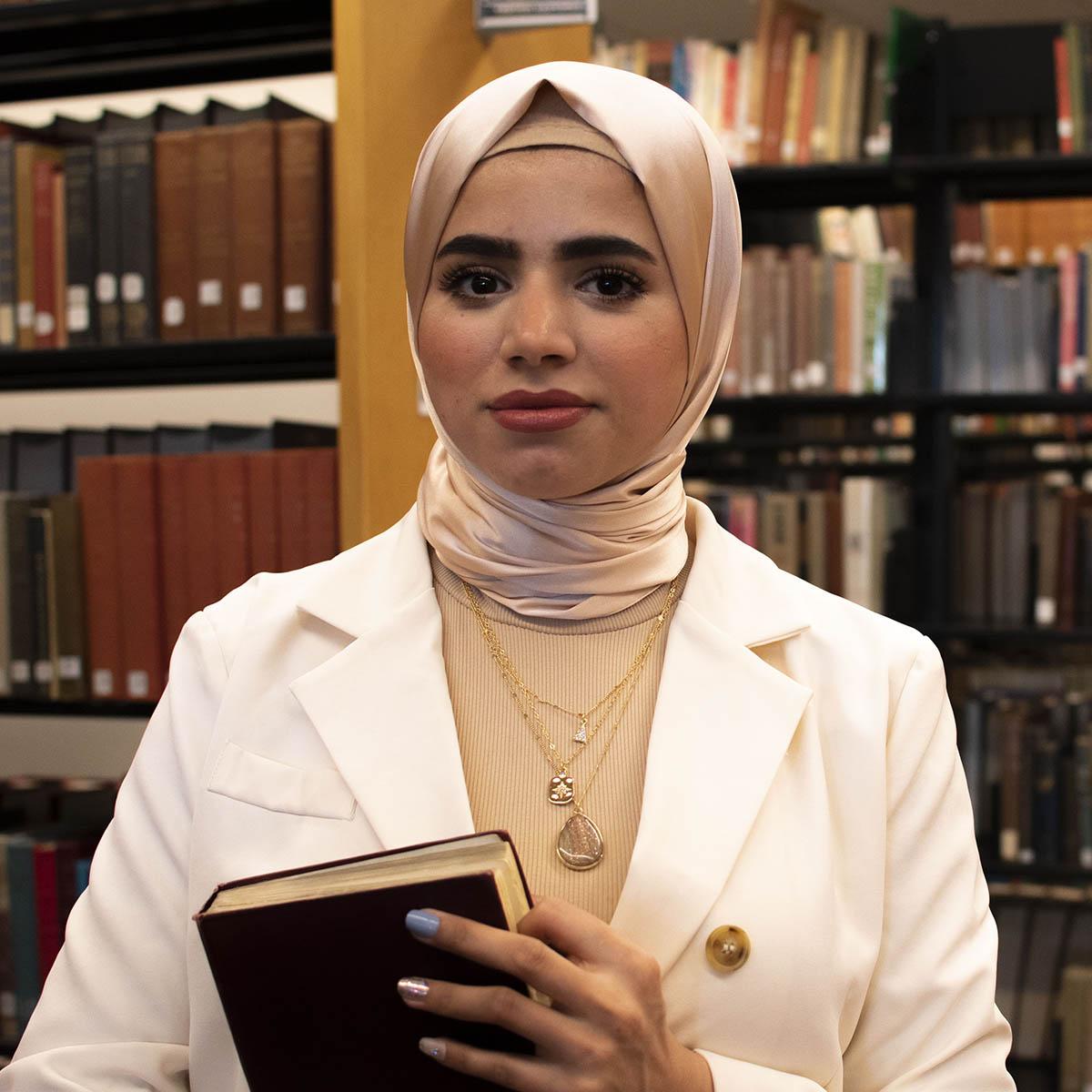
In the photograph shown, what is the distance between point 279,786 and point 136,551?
125cm

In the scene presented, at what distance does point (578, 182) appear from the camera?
3.59 ft

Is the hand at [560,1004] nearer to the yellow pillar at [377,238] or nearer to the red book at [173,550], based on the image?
the yellow pillar at [377,238]

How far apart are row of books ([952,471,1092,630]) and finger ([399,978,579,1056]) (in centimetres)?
259

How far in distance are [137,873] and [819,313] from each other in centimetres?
253

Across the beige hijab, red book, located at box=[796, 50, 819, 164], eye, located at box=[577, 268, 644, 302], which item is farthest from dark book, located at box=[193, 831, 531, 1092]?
red book, located at box=[796, 50, 819, 164]

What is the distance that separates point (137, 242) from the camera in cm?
228

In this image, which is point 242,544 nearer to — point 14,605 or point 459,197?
point 14,605

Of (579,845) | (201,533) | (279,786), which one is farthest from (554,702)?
(201,533)

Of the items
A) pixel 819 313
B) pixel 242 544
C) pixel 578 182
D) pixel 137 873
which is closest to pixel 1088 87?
pixel 819 313

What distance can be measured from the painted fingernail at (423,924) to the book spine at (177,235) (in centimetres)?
157

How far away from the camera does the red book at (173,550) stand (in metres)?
2.25

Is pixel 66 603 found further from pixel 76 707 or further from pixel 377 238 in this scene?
pixel 377 238

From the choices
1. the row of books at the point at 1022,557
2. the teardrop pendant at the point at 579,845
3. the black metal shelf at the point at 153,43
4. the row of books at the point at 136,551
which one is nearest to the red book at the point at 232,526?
the row of books at the point at 136,551

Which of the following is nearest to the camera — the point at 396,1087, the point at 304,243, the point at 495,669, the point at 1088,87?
the point at 396,1087
